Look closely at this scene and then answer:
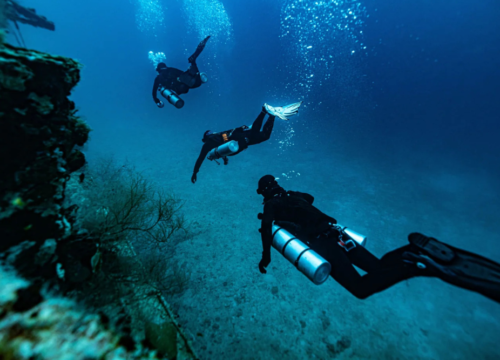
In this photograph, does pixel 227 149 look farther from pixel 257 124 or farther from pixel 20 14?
pixel 20 14

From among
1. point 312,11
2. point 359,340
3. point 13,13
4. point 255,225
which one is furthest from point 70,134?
point 312,11

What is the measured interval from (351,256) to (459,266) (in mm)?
1268

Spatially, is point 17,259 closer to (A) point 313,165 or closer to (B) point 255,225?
(B) point 255,225

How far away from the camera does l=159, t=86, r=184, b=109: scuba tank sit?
7145 millimetres

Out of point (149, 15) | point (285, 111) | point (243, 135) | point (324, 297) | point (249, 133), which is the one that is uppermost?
point (149, 15)

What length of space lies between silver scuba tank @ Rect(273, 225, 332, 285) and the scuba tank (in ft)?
20.0

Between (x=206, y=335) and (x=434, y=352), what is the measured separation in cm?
404

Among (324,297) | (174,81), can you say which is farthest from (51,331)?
(174,81)

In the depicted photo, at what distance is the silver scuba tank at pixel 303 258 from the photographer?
2908 millimetres

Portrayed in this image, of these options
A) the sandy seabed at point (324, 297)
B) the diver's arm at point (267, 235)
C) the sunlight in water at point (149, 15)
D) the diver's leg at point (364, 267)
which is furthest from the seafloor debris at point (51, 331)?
the sunlight in water at point (149, 15)

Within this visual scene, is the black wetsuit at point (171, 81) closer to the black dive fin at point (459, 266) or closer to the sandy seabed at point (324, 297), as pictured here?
the sandy seabed at point (324, 297)

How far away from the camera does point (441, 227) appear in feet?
27.0

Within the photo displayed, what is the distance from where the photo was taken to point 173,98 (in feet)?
23.9

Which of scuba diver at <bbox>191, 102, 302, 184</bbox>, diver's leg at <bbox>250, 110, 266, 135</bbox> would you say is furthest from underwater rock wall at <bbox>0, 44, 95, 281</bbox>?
diver's leg at <bbox>250, 110, 266, 135</bbox>
